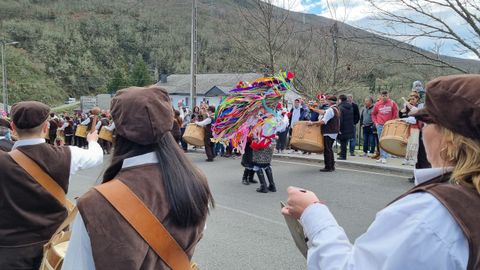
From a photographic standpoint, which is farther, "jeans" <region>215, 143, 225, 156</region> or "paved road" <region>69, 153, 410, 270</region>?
"jeans" <region>215, 143, 225, 156</region>

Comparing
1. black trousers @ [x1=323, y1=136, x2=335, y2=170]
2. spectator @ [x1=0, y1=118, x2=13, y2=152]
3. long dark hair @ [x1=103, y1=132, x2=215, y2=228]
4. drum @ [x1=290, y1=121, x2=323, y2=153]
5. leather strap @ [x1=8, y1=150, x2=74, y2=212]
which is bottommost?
black trousers @ [x1=323, y1=136, x2=335, y2=170]

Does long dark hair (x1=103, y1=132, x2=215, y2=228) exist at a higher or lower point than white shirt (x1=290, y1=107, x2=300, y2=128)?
higher

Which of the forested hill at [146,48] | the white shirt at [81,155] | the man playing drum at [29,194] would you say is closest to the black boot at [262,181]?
the forested hill at [146,48]

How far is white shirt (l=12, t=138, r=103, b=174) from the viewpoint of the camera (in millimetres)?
Result: 2998

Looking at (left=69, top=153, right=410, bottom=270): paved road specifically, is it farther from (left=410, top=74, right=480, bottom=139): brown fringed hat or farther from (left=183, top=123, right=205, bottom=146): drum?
(left=410, top=74, right=480, bottom=139): brown fringed hat

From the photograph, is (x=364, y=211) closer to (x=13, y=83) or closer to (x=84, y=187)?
(x=84, y=187)

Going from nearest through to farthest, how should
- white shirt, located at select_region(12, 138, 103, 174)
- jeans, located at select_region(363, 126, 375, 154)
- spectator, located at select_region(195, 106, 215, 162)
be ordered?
white shirt, located at select_region(12, 138, 103, 174), jeans, located at select_region(363, 126, 375, 154), spectator, located at select_region(195, 106, 215, 162)

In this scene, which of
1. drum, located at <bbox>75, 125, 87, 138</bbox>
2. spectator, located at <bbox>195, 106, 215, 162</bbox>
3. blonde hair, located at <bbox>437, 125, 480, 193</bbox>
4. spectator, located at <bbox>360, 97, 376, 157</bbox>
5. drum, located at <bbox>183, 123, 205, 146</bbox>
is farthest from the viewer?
drum, located at <bbox>75, 125, 87, 138</bbox>

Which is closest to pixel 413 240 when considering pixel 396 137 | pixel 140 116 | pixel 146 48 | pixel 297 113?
pixel 140 116

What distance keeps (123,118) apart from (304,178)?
335 inches

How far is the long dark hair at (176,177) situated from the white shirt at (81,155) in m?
1.14

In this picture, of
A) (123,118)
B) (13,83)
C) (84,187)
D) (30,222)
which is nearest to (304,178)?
(84,187)

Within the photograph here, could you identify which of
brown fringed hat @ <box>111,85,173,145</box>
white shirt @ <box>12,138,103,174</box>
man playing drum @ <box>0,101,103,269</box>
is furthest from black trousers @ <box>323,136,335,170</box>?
brown fringed hat @ <box>111,85,173,145</box>

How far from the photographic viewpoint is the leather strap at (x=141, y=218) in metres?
1.77
